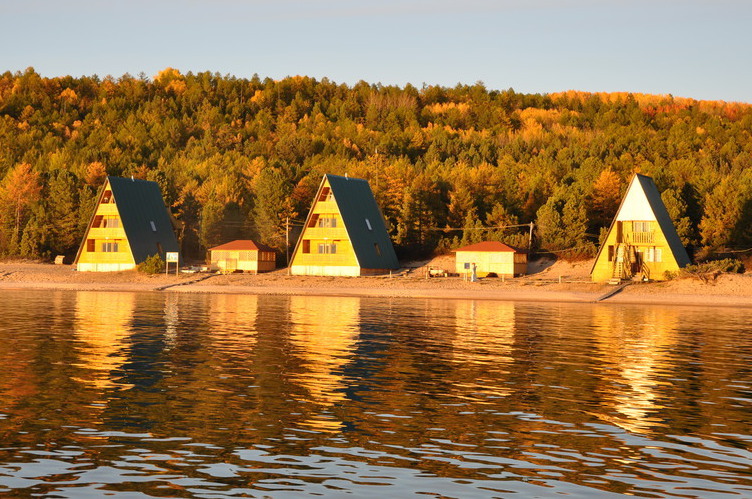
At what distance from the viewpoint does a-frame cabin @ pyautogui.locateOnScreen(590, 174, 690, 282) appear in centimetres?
7675

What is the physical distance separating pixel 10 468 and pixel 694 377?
19.1m

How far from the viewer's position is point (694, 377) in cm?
2670

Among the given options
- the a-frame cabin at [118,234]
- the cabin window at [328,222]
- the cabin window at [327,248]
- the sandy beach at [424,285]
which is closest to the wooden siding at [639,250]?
the sandy beach at [424,285]

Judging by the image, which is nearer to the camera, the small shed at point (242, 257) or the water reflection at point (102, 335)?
the water reflection at point (102, 335)

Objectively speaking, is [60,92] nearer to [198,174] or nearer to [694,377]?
[198,174]

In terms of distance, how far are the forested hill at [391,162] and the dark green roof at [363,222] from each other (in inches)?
169

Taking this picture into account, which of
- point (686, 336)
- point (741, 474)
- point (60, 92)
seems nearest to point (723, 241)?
point (686, 336)

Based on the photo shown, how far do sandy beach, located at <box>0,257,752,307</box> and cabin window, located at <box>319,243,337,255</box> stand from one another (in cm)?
440

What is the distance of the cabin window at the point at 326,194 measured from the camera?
87062mm

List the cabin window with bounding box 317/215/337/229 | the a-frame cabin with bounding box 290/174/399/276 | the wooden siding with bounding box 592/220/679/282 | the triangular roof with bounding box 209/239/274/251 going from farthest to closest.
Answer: the triangular roof with bounding box 209/239/274/251 < the cabin window with bounding box 317/215/337/229 < the a-frame cabin with bounding box 290/174/399/276 < the wooden siding with bounding box 592/220/679/282

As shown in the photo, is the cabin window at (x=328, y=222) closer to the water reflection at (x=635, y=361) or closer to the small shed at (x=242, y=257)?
the small shed at (x=242, y=257)

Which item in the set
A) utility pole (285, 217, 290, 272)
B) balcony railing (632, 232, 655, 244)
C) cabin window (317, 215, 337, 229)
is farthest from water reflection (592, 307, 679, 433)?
utility pole (285, 217, 290, 272)

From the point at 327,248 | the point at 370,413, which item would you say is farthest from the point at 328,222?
the point at 370,413

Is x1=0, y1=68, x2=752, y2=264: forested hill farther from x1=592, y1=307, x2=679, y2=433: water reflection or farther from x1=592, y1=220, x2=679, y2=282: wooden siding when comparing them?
x1=592, y1=307, x2=679, y2=433: water reflection
